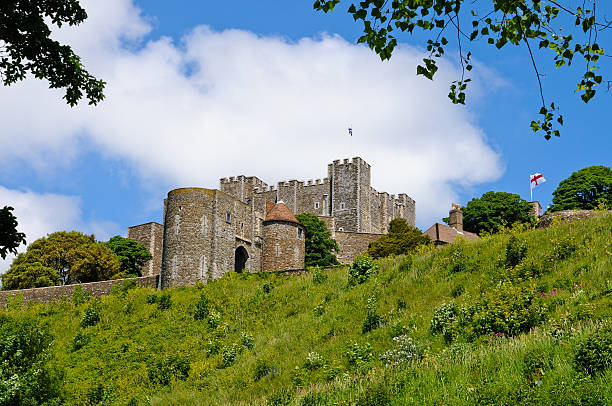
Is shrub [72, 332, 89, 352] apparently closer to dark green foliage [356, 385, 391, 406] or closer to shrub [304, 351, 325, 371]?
shrub [304, 351, 325, 371]

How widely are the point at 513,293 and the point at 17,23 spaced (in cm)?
1253

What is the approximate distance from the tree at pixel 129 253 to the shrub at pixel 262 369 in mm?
41445

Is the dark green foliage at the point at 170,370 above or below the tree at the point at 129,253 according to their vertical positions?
below

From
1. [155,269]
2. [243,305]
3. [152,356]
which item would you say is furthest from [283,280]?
[155,269]

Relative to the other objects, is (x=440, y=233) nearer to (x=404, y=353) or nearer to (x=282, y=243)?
(x=282, y=243)

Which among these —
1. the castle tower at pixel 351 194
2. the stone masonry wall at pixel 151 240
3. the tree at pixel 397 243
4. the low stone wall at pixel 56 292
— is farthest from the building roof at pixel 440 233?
the stone masonry wall at pixel 151 240

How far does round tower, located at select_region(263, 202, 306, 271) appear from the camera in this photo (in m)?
48.3

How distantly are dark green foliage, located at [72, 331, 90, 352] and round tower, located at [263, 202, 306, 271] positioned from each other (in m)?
21.1

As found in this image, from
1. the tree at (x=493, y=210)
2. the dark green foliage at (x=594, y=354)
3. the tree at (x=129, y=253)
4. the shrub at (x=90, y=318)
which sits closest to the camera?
the dark green foliage at (x=594, y=354)

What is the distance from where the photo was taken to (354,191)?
68000 millimetres

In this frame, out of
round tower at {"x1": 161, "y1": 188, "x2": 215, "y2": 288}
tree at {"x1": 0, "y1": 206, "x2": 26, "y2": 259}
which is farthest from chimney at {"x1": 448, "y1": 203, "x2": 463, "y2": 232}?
tree at {"x1": 0, "y1": 206, "x2": 26, "y2": 259}

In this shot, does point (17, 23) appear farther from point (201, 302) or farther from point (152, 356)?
point (201, 302)

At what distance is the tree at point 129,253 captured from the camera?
191 feet

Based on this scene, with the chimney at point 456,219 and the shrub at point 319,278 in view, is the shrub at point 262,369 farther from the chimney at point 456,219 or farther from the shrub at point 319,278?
the chimney at point 456,219
